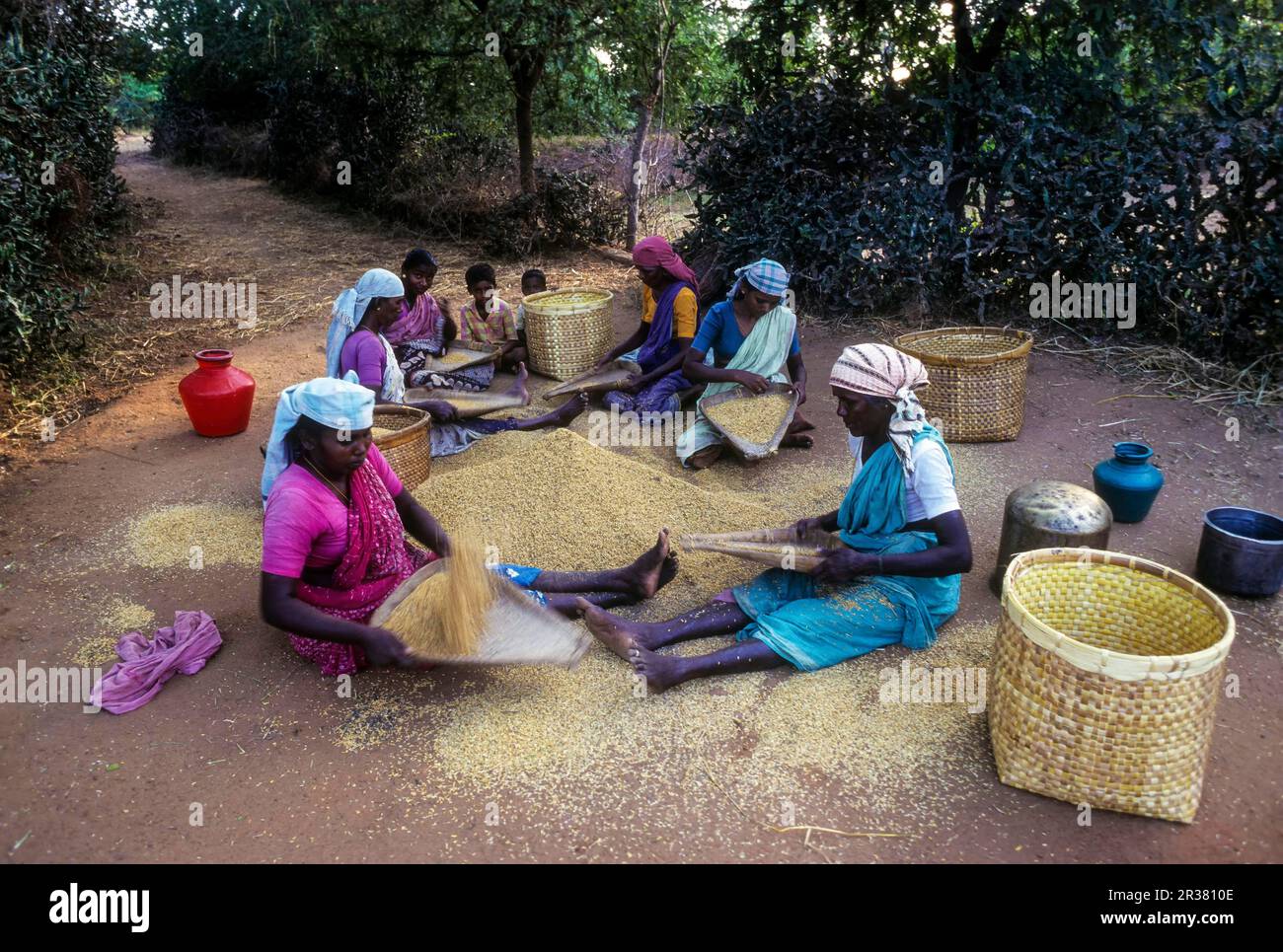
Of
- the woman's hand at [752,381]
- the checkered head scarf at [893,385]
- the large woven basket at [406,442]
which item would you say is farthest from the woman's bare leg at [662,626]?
the woman's hand at [752,381]

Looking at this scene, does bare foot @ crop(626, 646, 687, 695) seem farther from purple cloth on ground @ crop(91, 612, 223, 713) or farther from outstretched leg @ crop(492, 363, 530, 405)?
outstretched leg @ crop(492, 363, 530, 405)

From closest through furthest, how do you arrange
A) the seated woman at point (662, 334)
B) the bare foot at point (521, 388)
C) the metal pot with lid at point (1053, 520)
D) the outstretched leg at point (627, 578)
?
the metal pot with lid at point (1053, 520)
the outstretched leg at point (627, 578)
the seated woman at point (662, 334)
the bare foot at point (521, 388)

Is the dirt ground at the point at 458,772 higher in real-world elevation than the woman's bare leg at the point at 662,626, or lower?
lower

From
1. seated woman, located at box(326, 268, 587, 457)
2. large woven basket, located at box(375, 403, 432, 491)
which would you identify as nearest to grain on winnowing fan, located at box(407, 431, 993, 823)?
large woven basket, located at box(375, 403, 432, 491)

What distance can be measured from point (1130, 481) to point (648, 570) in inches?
82.0

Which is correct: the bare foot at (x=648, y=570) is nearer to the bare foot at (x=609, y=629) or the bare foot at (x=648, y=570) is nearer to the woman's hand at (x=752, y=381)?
the bare foot at (x=609, y=629)

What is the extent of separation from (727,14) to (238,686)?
21.8 ft

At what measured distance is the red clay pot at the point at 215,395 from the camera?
16.1 feet

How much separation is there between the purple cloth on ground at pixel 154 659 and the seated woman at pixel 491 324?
3145 mm

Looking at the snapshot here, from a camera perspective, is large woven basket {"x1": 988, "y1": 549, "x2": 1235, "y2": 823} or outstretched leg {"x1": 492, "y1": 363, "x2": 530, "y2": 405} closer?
large woven basket {"x1": 988, "y1": 549, "x2": 1235, "y2": 823}

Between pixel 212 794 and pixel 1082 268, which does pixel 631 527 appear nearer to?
pixel 212 794

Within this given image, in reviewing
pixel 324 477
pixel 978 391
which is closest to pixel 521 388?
pixel 978 391

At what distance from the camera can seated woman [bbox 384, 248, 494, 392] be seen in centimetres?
531

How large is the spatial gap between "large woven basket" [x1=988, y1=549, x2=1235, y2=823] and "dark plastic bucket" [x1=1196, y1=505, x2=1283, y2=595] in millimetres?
913
